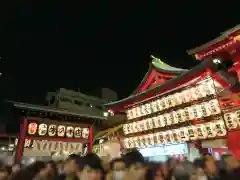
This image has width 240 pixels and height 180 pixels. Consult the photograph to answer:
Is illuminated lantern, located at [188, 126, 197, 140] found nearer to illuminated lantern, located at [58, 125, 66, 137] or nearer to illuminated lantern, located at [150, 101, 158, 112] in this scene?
illuminated lantern, located at [150, 101, 158, 112]

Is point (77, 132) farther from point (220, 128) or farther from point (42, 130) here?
point (220, 128)

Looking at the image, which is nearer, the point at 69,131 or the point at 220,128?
the point at 220,128

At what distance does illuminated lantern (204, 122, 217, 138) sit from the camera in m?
12.9

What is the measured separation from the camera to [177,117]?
15.3 meters

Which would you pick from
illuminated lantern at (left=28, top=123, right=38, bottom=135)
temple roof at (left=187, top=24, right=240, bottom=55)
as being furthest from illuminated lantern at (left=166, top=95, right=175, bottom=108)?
illuminated lantern at (left=28, top=123, right=38, bottom=135)

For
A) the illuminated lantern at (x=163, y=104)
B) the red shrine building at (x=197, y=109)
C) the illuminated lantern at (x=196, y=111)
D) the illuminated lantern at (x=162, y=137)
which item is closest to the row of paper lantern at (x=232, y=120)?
the red shrine building at (x=197, y=109)

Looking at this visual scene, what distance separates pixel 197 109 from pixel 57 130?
39.7 ft

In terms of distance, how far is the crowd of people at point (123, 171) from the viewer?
12.5 ft

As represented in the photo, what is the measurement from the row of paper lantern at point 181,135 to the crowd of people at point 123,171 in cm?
779

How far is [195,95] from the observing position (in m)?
14.2

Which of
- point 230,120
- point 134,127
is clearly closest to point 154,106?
point 134,127

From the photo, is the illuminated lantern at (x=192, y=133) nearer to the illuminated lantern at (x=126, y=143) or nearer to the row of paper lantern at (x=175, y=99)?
the row of paper lantern at (x=175, y=99)

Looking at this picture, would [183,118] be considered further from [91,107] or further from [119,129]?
[91,107]

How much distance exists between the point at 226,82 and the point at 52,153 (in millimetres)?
15440
